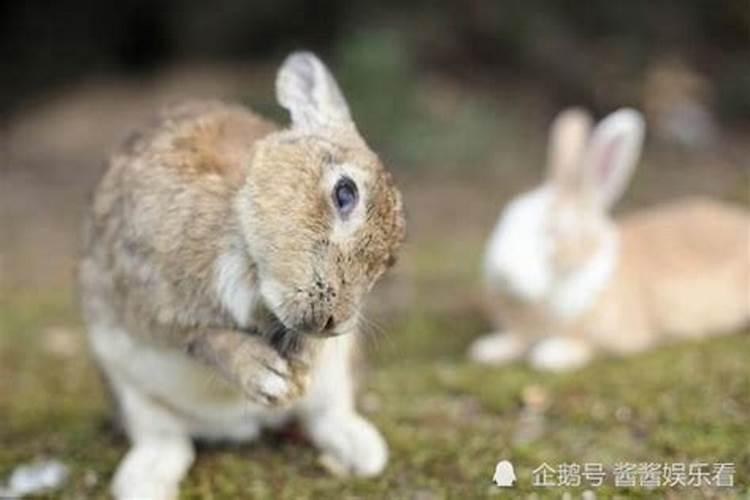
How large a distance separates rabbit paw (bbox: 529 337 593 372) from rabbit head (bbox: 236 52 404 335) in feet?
5.53

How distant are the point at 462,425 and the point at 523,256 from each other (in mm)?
985

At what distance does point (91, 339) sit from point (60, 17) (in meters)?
6.70

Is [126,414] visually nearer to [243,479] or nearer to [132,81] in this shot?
[243,479]

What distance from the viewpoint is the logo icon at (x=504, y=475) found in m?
3.01

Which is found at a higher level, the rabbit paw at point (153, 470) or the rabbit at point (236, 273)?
the rabbit at point (236, 273)

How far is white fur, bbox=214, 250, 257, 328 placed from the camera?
281 centimetres

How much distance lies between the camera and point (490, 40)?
8680 millimetres

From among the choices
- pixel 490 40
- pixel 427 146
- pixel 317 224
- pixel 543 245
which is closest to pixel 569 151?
pixel 543 245

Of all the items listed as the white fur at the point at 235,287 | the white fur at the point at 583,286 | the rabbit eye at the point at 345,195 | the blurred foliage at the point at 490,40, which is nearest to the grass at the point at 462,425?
the white fur at the point at 583,286

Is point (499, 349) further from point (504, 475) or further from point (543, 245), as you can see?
point (504, 475)

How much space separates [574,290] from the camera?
178 inches

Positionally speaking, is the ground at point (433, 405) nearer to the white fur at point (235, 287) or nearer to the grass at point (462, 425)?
the grass at point (462, 425)

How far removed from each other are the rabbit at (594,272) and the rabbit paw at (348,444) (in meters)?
1.19

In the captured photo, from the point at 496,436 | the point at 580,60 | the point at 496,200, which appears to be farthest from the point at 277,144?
the point at 580,60
